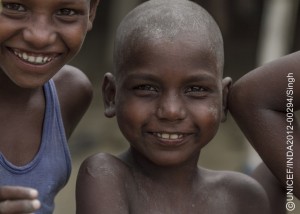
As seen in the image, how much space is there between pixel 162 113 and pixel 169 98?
0.17 ft

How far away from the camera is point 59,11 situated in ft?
9.49

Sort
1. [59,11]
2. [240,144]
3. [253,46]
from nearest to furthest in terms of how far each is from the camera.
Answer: [59,11] < [240,144] < [253,46]

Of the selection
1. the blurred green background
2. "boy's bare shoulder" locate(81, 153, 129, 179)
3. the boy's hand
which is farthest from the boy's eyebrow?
the blurred green background

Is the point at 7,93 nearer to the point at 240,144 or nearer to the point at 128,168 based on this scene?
the point at 128,168

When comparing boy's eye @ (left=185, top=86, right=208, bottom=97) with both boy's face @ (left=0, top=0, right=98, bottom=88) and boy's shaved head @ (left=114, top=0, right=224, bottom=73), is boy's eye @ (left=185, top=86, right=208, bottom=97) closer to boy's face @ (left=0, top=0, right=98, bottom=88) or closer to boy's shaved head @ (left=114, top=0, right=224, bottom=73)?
boy's shaved head @ (left=114, top=0, right=224, bottom=73)

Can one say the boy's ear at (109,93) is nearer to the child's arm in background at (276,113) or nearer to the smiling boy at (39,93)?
the smiling boy at (39,93)

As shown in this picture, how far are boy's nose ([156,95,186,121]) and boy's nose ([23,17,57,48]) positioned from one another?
41 cm

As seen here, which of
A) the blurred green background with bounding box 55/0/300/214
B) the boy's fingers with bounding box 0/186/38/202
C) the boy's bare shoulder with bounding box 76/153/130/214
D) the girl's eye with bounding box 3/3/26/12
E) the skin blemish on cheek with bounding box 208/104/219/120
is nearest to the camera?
the boy's fingers with bounding box 0/186/38/202

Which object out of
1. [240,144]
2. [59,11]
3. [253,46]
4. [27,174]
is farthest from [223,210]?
[253,46]

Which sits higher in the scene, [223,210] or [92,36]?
[223,210]

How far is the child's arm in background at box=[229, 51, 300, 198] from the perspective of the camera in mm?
3027

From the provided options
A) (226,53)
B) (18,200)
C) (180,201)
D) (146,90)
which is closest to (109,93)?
(146,90)

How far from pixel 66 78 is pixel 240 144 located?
4943 mm

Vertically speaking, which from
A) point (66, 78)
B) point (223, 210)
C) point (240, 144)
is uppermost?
point (66, 78)
